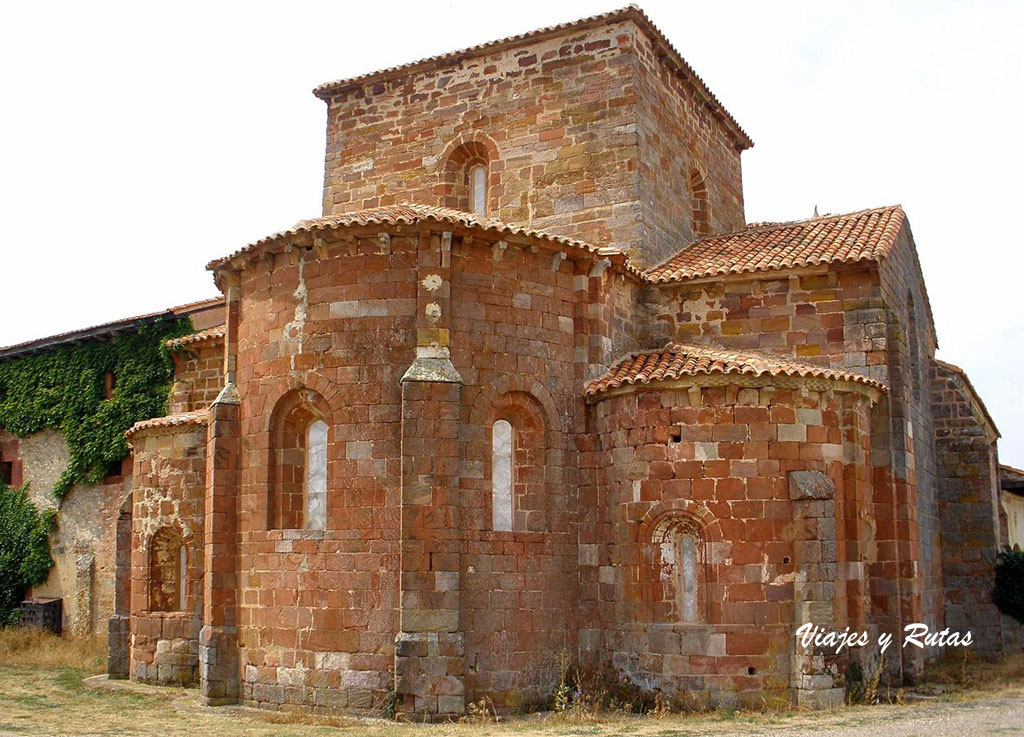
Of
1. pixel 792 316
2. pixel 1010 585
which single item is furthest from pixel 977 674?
pixel 792 316

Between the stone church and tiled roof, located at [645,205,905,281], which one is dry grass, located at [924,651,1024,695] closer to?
the stone church

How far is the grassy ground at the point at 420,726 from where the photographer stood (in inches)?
454

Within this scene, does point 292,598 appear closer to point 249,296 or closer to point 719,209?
point 249,296

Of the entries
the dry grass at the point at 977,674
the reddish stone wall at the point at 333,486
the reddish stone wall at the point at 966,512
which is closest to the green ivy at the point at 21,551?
the reddish stone wall at the point at 333,486

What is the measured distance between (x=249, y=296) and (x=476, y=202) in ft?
18.6

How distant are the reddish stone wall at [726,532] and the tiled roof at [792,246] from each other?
2.45 metres

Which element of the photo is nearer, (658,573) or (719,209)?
(658,573)

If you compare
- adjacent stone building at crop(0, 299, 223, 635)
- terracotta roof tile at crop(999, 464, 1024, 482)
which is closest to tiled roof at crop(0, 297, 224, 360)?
adjacent stone building at crop(0, 299, 223, 635)

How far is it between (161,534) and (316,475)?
4.14 metres

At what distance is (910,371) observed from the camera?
16500 mm

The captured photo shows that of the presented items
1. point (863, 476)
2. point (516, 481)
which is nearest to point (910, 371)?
point (863, 476)

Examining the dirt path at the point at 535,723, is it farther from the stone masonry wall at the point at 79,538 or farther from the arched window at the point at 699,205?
the arched window at the point at 699,205

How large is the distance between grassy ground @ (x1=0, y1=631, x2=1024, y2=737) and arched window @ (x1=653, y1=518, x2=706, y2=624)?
125cm

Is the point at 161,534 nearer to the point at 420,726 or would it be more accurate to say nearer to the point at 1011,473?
the point at 420,726
